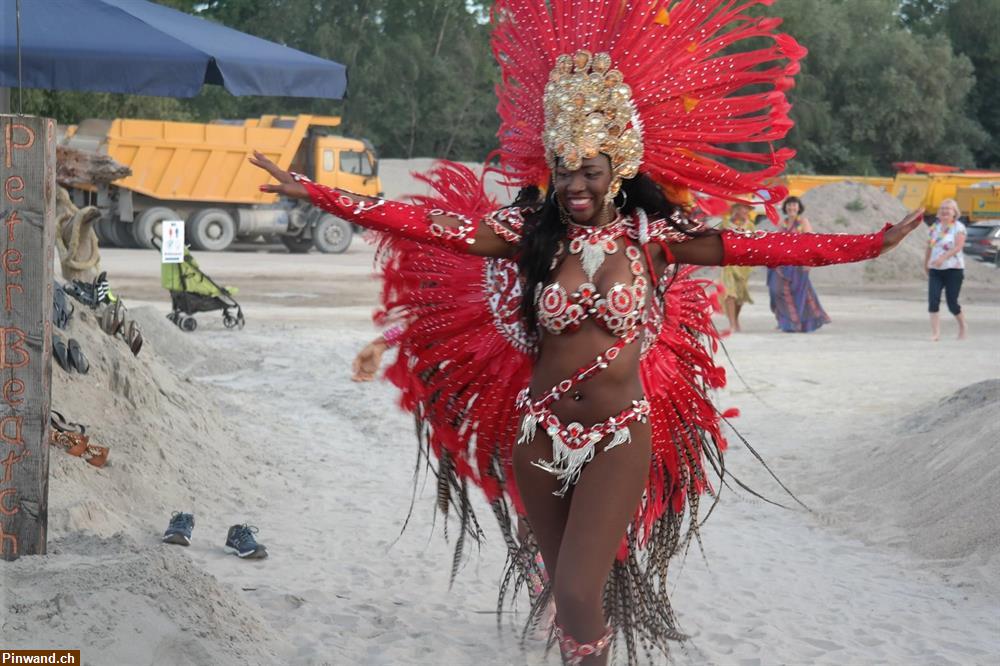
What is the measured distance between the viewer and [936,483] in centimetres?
694

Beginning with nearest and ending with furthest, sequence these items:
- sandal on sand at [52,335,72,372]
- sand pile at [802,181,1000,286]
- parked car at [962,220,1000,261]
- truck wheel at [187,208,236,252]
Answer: sandal on sand at [52,335,72,372]
sand pile at [802,181,1000,286]
parked car at [962,220,1000,261]
truck wheel at [187,208,236,252]

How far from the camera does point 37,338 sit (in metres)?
4.32

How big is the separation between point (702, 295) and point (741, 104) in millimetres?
753

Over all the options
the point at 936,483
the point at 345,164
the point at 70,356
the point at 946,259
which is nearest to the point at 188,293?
the point at 70,356

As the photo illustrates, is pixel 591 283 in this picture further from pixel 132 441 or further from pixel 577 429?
pixel 132 441

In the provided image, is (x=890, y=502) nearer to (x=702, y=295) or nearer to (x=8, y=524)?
(x=702, y=295)

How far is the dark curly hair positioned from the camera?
3.72 metres

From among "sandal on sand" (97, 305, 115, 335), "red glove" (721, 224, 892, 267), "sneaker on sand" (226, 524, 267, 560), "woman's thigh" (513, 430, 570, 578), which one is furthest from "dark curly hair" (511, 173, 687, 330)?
"sandal on sand" (97, 305, 115, 335)

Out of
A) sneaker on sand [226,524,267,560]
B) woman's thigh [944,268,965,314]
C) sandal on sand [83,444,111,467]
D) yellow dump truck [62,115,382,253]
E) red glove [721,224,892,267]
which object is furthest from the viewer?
yellow dump truck [62,115,382,253]

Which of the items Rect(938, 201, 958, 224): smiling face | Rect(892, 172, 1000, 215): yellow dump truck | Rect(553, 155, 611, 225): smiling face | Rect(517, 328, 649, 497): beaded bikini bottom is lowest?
Rect(517, 328, 649, 497): beaded bikini bottom

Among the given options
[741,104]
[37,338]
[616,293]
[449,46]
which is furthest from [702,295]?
[449,46]

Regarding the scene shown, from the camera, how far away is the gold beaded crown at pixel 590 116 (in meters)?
3.69

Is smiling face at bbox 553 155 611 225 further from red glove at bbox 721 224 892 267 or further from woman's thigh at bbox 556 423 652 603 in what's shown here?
woman's thigh at bbox 556 423 652 603

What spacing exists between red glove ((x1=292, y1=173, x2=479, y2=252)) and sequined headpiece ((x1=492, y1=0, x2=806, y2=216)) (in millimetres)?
369
